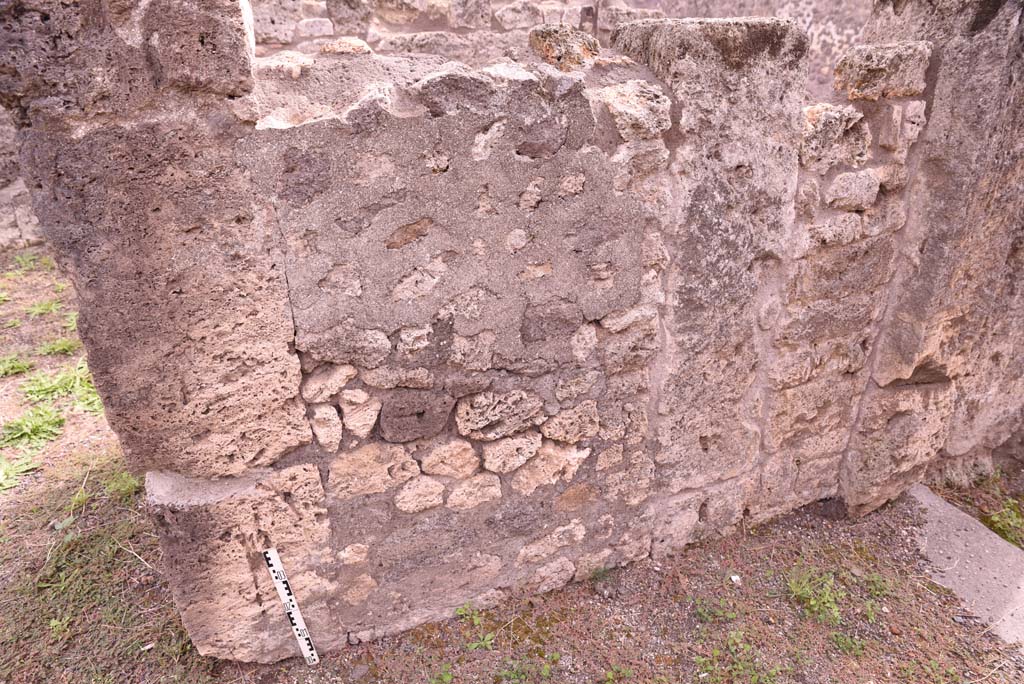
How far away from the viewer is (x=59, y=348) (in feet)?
13.4

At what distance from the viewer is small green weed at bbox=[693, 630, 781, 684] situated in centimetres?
211

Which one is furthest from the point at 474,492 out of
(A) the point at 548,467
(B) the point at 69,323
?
(B) the point at 69,323

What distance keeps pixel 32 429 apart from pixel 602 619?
3.07 meters

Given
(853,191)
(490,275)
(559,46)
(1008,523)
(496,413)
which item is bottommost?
(1008,523)

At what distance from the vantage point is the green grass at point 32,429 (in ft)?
10.7

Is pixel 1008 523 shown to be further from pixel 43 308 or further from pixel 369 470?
pixel 43 308

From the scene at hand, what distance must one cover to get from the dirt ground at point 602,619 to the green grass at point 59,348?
1.36 metres

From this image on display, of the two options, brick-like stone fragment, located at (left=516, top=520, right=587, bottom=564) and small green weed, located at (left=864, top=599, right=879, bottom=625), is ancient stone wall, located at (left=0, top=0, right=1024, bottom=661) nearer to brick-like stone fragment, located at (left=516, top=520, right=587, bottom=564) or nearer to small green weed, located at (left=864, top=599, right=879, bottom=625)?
brick-like stone fragment, located at (left=516, top=520, right=587, bottom=564)

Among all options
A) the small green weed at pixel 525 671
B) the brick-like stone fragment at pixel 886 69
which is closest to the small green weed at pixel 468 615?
the small green weed at pixel 525 671

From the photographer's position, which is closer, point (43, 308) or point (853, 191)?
point (853, 191)

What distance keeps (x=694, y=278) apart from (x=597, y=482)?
0.81 metres

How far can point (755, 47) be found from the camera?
1.87 meters

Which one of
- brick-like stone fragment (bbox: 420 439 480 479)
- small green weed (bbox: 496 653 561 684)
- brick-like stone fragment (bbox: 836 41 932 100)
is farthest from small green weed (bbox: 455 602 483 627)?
brick-like stone fragment (bbox: 836 41 932 100)

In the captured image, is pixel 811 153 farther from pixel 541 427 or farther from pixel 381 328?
pixel 381 328
